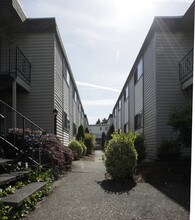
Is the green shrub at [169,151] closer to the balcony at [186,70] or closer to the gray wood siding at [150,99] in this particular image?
the gray wood siding at [150,99]

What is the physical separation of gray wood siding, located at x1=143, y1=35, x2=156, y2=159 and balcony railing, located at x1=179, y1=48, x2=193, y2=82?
125 centimetres

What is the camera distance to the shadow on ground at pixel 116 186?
6408 millimetres

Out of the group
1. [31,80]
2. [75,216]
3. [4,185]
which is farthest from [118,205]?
[31,80]

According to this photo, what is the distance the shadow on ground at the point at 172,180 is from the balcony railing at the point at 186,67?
13.1 feet

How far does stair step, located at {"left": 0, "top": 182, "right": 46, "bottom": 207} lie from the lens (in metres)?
4.12

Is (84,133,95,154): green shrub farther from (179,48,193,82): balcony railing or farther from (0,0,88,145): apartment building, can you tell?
(179,48,193,82): balcony railing

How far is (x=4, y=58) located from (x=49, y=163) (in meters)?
6.90

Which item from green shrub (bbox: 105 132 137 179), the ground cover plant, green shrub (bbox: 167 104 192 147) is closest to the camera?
the ground cover plant

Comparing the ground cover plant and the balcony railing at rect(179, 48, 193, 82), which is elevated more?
the balcony railing at rect(179, 48, 193, 82)

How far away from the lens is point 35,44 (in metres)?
13.4

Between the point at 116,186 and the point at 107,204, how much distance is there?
1.81 m

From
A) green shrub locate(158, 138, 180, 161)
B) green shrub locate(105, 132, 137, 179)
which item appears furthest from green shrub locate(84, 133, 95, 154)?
green shrub locate(105, 132, 137, 179)

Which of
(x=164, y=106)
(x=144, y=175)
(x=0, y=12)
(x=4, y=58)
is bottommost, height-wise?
(x=144, y=175)

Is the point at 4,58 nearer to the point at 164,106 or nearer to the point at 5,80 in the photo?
the point at 5,80
